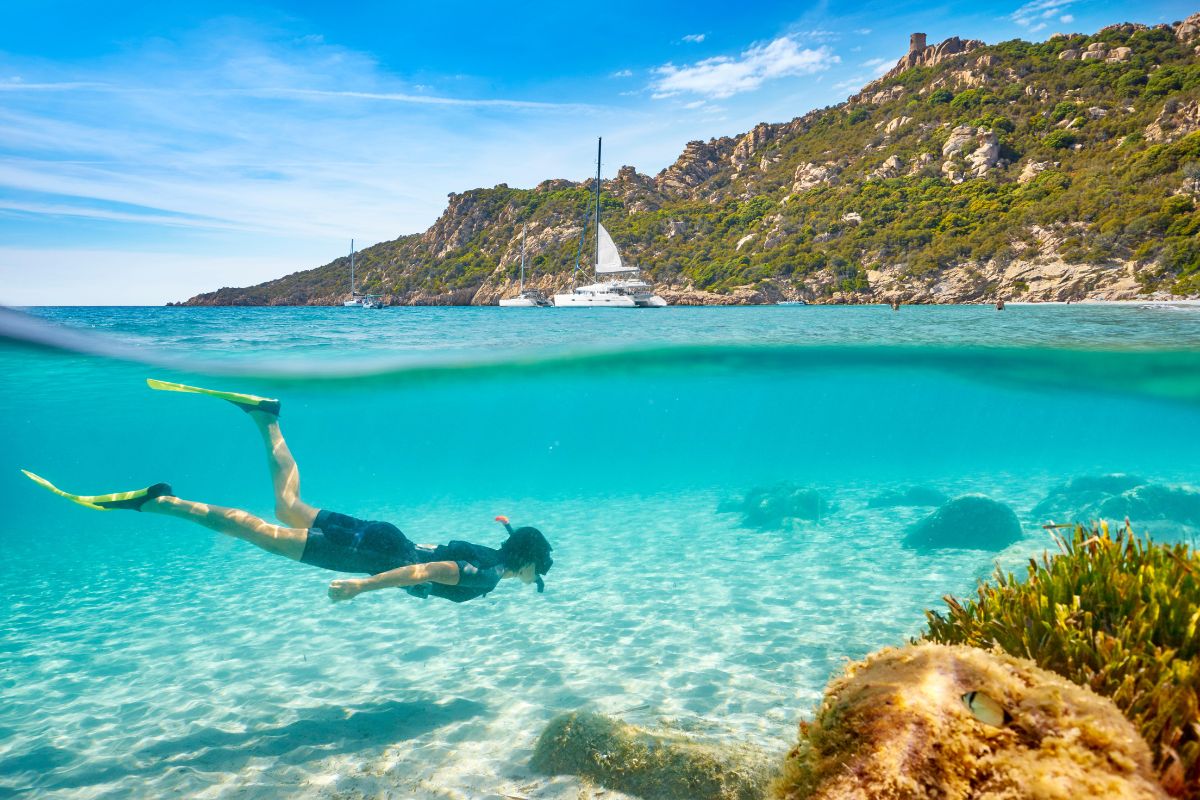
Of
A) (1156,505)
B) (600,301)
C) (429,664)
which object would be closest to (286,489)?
(429,664)

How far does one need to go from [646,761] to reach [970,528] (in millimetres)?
10571

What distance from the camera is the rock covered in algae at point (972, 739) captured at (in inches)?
75.3

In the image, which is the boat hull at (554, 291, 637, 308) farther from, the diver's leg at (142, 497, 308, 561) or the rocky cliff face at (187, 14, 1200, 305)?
the diver's leg at (142, 497, 308, 561)

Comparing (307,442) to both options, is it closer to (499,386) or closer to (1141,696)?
(499,386)

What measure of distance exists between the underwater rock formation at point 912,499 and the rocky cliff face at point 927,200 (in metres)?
28.0

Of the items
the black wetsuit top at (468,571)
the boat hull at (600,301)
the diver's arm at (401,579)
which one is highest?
the boat hull at (600,301)

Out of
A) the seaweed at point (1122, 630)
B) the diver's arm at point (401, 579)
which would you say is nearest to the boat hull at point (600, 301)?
the diver's arm at point (401, 579)

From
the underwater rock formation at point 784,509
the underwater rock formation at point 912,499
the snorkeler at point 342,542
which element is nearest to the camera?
the snorkeler at point 342,542

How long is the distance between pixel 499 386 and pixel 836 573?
2282cm

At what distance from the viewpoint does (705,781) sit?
195 inches

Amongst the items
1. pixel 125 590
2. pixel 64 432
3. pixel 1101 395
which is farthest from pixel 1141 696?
pixel 64 432

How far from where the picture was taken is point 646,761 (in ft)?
17.3

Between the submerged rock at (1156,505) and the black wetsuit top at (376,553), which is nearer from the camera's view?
the black wetsuit top at (376,553)

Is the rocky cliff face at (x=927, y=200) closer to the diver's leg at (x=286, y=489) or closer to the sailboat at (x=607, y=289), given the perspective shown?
the sailboat at (x=607, y=289)
